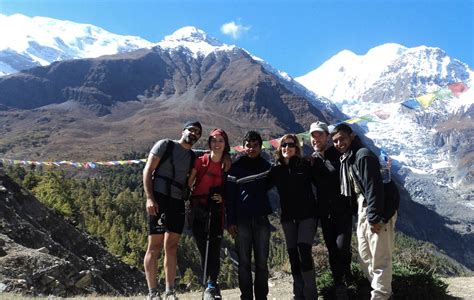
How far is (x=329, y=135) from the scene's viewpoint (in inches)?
269

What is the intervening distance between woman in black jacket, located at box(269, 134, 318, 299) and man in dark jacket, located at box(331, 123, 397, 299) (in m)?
0.53

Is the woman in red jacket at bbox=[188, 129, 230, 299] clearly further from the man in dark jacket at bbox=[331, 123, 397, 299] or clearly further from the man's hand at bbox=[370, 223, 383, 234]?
the man's hand at bbox=[370, 223, 383, 234]

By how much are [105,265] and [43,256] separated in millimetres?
6561

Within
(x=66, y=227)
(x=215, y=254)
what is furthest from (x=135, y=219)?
(x=215, y=254)

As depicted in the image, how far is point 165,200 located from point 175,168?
0.46m

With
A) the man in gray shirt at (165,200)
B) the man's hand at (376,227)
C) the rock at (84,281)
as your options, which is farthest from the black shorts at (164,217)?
the rock at (84,281)

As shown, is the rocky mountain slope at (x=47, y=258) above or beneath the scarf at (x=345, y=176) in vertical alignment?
beneath

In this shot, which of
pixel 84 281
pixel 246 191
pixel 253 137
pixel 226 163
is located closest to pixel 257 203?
pixel 246 191

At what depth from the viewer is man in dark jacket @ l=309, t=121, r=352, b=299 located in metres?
6.48

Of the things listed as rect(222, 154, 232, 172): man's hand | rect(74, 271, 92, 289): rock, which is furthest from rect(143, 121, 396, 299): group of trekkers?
rect(74, 271, 92, 289): rock

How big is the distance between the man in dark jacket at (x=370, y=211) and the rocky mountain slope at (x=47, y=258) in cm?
638

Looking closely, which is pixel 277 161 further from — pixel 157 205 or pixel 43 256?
pixel 43 256

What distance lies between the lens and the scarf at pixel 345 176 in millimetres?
6340

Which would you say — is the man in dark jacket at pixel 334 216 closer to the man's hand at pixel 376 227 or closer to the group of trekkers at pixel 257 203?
the group of trekkers at pixel 257 203
